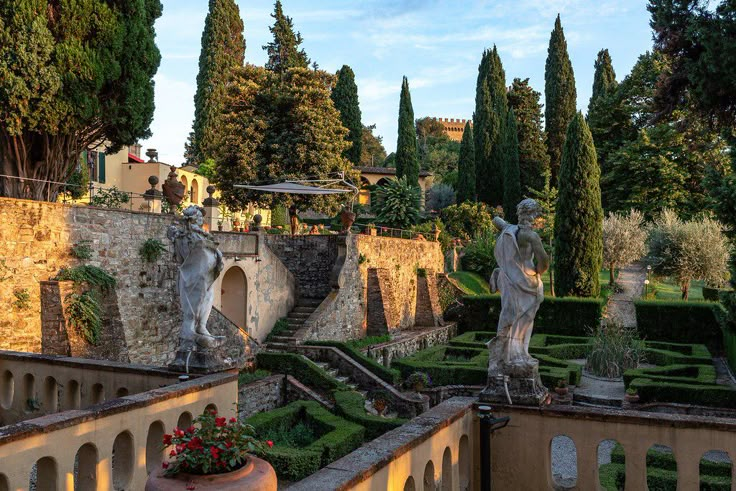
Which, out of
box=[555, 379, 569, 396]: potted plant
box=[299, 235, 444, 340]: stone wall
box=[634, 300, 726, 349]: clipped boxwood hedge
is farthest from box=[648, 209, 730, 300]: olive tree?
box=[555, 379, 569, 396]: potted plant

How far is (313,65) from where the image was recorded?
37469 millimetres

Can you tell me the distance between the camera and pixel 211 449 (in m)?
3.48

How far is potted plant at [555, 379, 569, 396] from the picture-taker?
14.9 meters

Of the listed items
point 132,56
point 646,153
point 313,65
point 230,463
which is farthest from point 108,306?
point 646,153

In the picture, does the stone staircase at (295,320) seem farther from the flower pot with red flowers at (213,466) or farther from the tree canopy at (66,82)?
the flower pot with red flowers at (213,466)

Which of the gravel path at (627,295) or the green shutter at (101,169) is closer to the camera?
the green shutter at (101,169)

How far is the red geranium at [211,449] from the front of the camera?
3453mm

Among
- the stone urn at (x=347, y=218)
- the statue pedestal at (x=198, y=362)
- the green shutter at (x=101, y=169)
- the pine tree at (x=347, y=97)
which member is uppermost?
the pine tree at (x=347, y=97)

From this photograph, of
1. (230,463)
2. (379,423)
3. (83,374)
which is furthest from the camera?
(379,423)

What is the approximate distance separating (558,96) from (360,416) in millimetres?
41203

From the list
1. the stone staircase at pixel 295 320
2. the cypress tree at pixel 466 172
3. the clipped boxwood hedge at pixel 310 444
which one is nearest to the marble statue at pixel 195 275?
the clipped boxwood hedge at pixel 310 444

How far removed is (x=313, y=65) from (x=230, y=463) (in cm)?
3635

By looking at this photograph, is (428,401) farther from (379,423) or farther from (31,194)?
(31,194)

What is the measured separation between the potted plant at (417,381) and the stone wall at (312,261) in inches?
258
